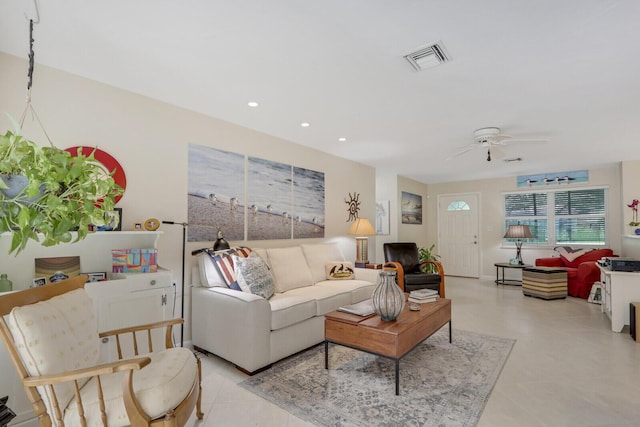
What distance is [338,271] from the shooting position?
4059 millimetres

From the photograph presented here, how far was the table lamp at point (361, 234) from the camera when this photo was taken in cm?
483

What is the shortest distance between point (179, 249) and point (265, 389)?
4.95 feet

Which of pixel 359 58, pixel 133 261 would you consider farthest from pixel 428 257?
pixel 133 261

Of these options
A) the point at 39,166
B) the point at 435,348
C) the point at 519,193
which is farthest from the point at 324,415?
the point at 519,193

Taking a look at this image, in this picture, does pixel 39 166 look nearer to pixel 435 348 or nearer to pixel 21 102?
pixel 21 102

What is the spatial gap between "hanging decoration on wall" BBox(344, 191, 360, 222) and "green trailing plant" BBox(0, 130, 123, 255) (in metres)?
4.32

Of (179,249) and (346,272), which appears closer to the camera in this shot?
(179,249)

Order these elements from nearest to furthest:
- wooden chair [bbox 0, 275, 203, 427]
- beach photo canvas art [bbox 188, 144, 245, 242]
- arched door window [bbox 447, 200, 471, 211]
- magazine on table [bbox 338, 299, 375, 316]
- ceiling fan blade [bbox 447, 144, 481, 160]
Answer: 1. wooden chair [bbox 0, 275, 203, 427]
2. magazine on table [bbox 338, 299, 375, 316]
3. beach photo canvas art [bbox 188, 144, 245, 242]
4. ceiling fan blade [bbox 447, 144, 481, 160]
5. arched door window [bbox 447, 200, 471, 211]

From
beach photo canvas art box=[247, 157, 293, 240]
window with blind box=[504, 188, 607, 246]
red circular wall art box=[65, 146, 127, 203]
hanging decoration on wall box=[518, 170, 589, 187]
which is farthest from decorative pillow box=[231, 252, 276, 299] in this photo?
hanging decoration on wall box=[518, 170, 589, 187]

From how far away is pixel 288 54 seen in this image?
2150 millimetres

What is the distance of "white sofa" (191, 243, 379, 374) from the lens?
252 cm

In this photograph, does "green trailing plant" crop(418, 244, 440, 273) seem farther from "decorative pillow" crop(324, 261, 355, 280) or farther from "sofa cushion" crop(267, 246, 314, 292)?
"sofa cushion" crop(267, 246, 314, 292)

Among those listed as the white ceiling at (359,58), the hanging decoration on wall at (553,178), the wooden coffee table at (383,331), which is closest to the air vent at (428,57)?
the white ceiling at (359,58)

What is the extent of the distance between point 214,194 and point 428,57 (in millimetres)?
2344
